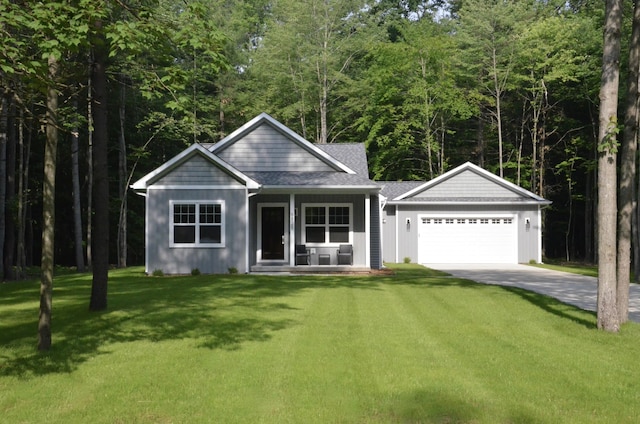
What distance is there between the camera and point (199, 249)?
1930cm

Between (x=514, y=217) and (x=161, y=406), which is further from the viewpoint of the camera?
(x=514, y=217)

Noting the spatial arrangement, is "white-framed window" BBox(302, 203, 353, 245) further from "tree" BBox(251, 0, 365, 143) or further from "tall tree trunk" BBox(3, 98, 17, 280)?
"tree" BBox(251, 0, 365, 143)

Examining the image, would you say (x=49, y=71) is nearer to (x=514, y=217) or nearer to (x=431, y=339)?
(x=431, y=339)

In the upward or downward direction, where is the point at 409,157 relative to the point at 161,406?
upward

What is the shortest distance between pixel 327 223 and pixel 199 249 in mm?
4708

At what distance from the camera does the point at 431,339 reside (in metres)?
8.14

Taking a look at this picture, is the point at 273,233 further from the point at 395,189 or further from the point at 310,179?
the point at 395,189

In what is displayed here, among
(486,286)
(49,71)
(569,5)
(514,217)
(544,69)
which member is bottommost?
(486,286)

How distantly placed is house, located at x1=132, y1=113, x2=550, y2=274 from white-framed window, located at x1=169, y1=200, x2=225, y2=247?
32mm

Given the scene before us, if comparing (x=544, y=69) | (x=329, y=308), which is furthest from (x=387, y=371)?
(x=544, y=69)

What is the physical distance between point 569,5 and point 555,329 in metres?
29.3

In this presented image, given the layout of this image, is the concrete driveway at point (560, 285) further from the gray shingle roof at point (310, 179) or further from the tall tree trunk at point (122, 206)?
the tall tree trunk at point (122, 206)

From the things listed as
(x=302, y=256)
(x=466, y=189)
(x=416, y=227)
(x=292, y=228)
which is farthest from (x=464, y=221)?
(x=292, y=228)

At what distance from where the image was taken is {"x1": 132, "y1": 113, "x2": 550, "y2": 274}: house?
19.2m
